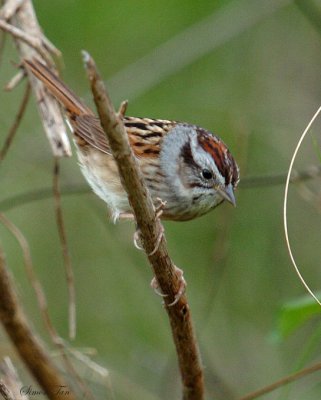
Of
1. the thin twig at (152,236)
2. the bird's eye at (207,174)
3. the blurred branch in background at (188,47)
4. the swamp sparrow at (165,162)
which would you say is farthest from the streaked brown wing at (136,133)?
the thin twig at (152,236)

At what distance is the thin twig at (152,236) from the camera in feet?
8.27

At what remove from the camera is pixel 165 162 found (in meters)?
4.39

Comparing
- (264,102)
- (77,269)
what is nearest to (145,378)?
(77,269)

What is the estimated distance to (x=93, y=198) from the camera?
5996 mm

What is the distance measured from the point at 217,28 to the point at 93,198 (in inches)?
51.4

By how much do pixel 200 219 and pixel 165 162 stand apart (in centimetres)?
206

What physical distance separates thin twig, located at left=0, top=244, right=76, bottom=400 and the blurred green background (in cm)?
230

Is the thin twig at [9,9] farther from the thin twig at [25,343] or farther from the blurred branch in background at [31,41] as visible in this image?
the thin twig at [25,343]

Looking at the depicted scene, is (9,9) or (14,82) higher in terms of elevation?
(9,9)

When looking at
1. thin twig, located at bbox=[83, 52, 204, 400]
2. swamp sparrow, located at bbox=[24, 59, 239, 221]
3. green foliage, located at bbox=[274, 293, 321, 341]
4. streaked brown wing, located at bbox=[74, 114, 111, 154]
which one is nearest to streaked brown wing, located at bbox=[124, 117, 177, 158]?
swamp sparrow, located at bbox=[24, 59, 239, 221]

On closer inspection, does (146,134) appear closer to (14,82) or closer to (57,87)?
(57,87)

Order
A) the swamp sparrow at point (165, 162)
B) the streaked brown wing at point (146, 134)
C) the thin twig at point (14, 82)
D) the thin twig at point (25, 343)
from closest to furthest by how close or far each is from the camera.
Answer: the thin twig at point (25, 343) < the thin twig at point (14, 82) < the swamp sparrow at point (165, 162) < the streaked brown wing at point (146, 134)

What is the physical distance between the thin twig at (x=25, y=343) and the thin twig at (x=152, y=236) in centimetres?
47

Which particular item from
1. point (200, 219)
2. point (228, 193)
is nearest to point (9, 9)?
point (228, 193)
